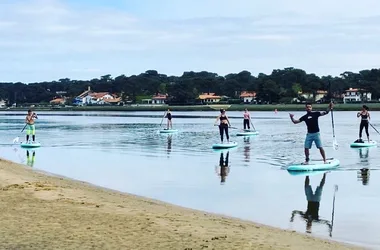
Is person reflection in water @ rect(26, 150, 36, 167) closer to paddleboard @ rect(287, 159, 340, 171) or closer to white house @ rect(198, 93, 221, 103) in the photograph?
paddleboard @ rect(287, 159, 340, 171)

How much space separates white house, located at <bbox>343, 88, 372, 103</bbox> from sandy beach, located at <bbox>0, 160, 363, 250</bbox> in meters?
125

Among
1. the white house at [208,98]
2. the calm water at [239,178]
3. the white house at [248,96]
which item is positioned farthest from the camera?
the white house at [208,98]

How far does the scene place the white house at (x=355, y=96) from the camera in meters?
132

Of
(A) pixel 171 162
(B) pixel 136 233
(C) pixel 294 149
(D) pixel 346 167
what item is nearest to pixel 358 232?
(B) pixel 136 233

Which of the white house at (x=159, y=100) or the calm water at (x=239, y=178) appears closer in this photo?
the calm water at (x=239, y=178)

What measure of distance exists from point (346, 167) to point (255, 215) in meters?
8.06

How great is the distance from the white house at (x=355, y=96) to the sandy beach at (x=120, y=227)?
4908 inches

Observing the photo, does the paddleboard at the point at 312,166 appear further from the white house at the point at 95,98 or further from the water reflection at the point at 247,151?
the white house at the point at 95,98

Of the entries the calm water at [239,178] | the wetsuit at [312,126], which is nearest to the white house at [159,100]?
the calm water at [239,178]

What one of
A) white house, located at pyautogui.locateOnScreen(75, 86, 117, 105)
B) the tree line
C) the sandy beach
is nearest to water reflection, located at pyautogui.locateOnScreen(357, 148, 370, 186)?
the sandy beach

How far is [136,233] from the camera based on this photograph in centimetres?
899

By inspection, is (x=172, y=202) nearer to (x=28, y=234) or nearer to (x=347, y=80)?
(x=28, y=234)

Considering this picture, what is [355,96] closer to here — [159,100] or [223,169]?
[159,100]

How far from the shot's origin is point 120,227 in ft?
31.0
